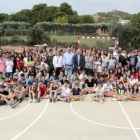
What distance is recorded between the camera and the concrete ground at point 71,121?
5375mm

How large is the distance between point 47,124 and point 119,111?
2716 mm

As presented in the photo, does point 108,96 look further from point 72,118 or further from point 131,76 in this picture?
point 72,118

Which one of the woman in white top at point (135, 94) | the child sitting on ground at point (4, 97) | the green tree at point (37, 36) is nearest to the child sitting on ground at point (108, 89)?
the woman in white top at point (135, 94)

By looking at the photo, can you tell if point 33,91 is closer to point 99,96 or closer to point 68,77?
point 68,77

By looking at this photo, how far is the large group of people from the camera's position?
8.25 m

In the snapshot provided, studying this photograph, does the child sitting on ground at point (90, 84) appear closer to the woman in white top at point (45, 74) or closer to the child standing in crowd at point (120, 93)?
the child standing in crowd at point (120, 93)

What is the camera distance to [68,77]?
387 inches

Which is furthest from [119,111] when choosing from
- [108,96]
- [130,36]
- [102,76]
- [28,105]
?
[130,36]

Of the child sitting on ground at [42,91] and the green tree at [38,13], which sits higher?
the green tree at [38,13]

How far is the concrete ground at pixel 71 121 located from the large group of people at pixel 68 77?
42 cm

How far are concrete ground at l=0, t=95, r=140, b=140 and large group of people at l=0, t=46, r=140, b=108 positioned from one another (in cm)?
42

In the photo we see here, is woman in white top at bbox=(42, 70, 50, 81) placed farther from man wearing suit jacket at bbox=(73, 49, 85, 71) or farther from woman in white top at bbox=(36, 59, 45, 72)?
man wearing suit jacket at bbox=(73, 49, 85, 71)

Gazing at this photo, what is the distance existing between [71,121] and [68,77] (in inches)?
149

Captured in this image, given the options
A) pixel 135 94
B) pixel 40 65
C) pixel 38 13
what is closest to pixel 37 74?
pixel 40 65
